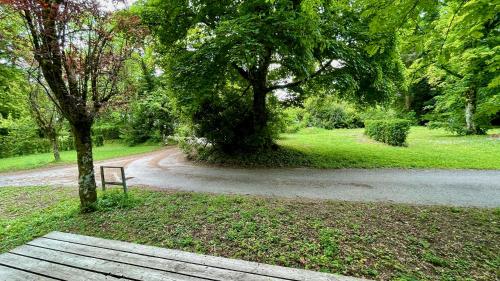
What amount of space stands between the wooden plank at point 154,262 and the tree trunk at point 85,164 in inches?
106

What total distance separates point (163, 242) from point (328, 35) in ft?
27.2

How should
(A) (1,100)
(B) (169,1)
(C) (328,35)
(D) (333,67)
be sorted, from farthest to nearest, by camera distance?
(A) (1,100) → (D) (333,67) → (B) (169,1) → (C) (328,35)

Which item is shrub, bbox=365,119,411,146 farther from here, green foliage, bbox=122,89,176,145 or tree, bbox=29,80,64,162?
tree, bbox=29,80,64,162

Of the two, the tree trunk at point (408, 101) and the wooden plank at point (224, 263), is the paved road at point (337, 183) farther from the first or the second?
the tree trunk at point (408, 101)

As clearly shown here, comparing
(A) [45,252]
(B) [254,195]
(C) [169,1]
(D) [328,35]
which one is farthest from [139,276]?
(C) [169,1]

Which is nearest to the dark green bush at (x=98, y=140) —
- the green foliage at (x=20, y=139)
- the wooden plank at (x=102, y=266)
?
the green foliage at (x=20, y=139)

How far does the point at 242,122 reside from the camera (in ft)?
39.9

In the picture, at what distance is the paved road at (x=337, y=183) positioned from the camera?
20.8 ft

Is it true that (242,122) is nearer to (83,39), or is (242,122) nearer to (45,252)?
(83,39)

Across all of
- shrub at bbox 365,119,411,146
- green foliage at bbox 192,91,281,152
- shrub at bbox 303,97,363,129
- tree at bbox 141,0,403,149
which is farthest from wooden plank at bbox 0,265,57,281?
shrub at bbox 303,97,363,129

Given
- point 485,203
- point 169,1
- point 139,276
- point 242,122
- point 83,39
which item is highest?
point 169,1

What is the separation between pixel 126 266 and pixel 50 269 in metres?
0.79

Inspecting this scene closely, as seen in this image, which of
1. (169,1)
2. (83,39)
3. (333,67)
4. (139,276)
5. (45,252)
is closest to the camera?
(139,276)

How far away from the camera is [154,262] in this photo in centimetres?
266
